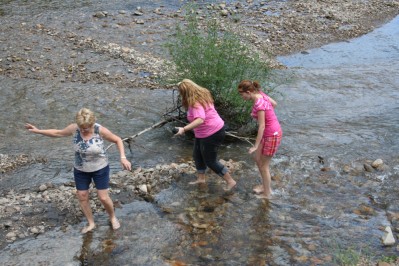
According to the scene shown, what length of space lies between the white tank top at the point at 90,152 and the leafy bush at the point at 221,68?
3825 mm

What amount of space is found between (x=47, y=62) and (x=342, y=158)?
825 centimetres

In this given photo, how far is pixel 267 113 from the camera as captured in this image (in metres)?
7.08

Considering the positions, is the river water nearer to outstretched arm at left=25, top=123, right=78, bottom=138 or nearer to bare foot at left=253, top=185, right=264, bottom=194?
bare foot at left=253, top=185, right=264, bottom=194

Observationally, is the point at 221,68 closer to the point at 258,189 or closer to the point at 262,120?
the point at 258,189

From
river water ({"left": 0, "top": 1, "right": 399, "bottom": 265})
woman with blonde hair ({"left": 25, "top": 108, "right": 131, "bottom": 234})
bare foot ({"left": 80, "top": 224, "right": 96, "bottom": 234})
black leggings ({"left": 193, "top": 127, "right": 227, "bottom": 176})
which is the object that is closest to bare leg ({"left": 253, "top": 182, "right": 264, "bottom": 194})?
river water ({"left": 0, "top": 1, "right": 399, "bottom": 265})

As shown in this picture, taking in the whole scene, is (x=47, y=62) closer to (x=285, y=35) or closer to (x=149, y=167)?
(x=149, y=167)

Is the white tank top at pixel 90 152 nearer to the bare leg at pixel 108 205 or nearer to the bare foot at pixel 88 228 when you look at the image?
the bare leg at pixel 108 205

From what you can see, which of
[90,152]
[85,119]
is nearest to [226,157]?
[90,152]

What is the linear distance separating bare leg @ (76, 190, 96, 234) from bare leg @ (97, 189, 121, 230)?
17 centimetres

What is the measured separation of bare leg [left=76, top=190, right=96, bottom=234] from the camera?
21.1 feet

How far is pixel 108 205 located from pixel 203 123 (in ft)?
5.72

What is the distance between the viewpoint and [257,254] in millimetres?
6332

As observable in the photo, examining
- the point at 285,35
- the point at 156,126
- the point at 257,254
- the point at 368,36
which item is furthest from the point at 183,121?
the point at 368,36

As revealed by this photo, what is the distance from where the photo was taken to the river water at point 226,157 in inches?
253
